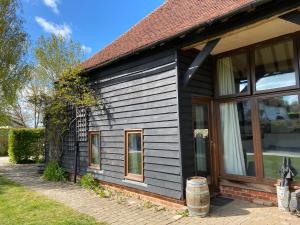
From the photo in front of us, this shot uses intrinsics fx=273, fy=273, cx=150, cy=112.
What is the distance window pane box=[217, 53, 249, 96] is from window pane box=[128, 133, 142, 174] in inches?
92.5

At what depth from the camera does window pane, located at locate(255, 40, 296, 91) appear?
5.43m

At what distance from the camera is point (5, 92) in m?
12.5

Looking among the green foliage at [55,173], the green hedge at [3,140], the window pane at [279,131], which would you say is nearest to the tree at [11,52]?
the green foliage at [55,173]

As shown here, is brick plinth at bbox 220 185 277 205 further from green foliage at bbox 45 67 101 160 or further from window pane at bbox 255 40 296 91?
green foliage at bbox 45 67 101 160

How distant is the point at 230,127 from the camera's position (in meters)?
6.35

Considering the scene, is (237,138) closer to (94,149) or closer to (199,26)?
(199,26)

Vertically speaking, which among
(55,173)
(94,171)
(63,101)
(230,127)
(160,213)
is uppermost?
(63,101)

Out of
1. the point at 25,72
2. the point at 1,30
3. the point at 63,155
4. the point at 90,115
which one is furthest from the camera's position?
the point at 25,72

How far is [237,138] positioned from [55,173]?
635cm

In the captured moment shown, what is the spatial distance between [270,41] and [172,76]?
214cm

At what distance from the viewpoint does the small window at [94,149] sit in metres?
Result: 8.24

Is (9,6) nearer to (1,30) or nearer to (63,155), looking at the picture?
(1,30)

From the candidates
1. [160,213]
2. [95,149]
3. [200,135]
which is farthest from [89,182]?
[200,135]

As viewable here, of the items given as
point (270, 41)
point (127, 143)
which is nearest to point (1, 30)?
point (127, 143)
